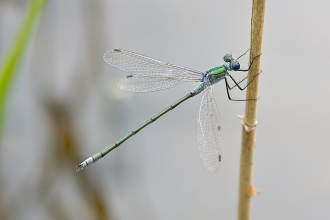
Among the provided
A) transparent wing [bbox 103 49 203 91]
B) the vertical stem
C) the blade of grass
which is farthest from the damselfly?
the blade of grass

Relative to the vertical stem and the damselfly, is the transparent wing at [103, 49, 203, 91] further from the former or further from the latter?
the vertical stem

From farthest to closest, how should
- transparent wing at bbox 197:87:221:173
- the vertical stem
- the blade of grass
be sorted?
1. transparent wing at bbox 197:87:221:173
2. the vertical stem
3. the blade of grass

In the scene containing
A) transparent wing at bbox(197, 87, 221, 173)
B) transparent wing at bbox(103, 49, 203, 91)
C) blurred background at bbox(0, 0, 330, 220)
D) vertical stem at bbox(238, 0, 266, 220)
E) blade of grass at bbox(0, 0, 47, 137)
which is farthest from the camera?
blurred background at bbox(0, 0, 330, 220)

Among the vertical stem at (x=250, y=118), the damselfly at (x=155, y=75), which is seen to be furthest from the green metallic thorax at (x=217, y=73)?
the vertical stem at (x=250, y=118)

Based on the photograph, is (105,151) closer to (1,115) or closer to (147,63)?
(147,63)

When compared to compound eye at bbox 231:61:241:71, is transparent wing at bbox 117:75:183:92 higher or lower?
lower

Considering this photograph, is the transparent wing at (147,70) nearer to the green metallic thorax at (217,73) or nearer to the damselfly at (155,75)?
the damselfly at (155,75)

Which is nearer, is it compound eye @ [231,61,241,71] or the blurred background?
compound eye @ [231,61,241,71]
